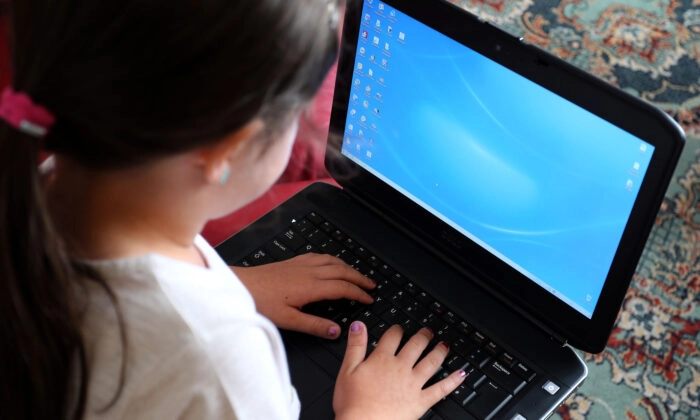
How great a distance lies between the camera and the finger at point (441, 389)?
28.6 inches

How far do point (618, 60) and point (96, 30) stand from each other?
1.58m

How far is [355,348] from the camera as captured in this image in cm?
76

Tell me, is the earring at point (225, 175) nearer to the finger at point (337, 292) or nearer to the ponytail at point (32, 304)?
the ponytail at point (32, 304)

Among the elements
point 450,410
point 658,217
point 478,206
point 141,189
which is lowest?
point 658,217

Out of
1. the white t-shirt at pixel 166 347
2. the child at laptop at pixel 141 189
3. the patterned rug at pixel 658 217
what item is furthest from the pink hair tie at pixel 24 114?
the patterned rug at pixel 658 217

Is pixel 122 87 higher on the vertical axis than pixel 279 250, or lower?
higher

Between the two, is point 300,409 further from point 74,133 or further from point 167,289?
point 74,133

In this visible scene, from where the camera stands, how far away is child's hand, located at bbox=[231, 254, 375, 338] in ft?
2.59

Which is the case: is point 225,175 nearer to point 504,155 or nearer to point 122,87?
point 122,87

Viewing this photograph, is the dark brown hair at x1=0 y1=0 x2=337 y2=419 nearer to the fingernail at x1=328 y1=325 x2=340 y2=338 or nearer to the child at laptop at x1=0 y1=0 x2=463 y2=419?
the child at laptop at x1=0 y1=0 x2=463 y2=419

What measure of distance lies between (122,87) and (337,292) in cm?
41

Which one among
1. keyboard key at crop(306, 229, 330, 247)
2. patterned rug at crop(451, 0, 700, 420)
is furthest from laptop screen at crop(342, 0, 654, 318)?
patterned rug at crop(451, 0, 700, 420)

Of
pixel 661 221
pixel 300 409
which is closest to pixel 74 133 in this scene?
pixel 300 409

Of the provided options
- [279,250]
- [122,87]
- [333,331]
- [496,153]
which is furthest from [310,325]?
[122,87]
